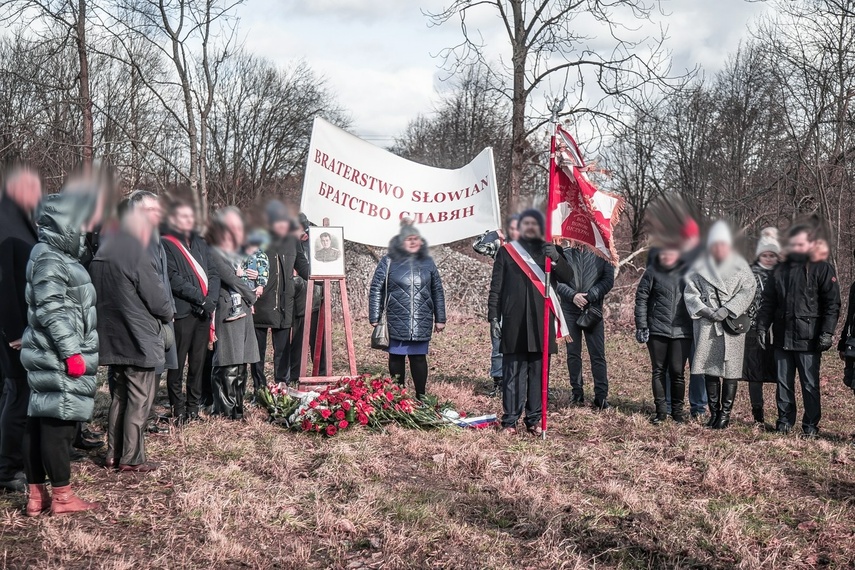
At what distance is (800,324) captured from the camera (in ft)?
22.5

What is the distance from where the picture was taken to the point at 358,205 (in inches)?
277

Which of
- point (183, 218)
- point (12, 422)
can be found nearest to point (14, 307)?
point (12, 422)

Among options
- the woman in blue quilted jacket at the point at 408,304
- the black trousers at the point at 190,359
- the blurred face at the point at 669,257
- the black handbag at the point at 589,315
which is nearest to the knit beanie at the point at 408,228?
the woman in blue quilted jacket at the point at 408,304

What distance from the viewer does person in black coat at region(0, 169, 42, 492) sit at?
4.70 m

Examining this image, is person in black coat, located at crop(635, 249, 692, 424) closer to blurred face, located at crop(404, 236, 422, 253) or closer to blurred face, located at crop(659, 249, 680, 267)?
blurred face, located at crop(404, 236, 422, 253)

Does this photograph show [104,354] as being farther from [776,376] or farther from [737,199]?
[776,376]

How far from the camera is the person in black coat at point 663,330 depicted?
295 inches

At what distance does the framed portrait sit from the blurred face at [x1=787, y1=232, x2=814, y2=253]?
6087 millimetres

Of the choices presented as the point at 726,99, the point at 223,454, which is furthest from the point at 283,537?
the point at 726,99

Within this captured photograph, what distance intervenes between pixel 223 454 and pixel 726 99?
4478mm

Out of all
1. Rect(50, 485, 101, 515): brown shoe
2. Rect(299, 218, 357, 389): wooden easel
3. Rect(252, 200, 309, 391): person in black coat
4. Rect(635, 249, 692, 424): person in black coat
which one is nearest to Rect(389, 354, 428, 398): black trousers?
Rect(299, 218, 357, 389): wooden easel

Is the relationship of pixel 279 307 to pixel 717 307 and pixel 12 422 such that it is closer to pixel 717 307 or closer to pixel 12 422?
pixel 12 422

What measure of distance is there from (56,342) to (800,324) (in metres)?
6.17

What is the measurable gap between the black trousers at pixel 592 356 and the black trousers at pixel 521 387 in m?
1.36
